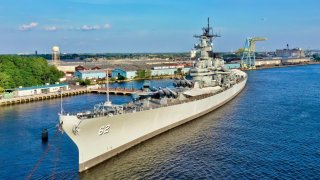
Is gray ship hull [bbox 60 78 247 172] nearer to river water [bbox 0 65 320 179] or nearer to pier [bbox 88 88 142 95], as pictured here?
river water [bbox 0 65 320 179]

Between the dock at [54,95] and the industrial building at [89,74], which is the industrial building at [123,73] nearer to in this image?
the industrial building at [89,74]

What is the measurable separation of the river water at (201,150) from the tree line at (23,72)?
14167mm

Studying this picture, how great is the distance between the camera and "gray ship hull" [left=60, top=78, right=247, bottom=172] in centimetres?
1958

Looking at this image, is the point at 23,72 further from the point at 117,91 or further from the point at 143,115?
the point at 143,115

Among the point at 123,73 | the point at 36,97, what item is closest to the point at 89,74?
the point at 123,73

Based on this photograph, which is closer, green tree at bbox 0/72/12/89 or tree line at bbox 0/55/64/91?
green tree at bbox 0/72/12/89

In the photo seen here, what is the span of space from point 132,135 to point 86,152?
422 centimetres

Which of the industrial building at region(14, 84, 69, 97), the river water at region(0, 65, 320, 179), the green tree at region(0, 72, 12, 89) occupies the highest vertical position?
the green tree at region(0, 72, 12, 89)

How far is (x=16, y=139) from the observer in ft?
87.0

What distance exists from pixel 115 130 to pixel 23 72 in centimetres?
3600

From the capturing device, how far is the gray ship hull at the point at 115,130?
1958cm

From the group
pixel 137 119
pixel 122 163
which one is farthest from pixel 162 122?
pixel 122 163

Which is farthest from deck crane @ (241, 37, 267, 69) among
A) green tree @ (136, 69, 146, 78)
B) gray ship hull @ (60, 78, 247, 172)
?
gray ship hull @ (60, 78, 247, 172)

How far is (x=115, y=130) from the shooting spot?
21.7 m
